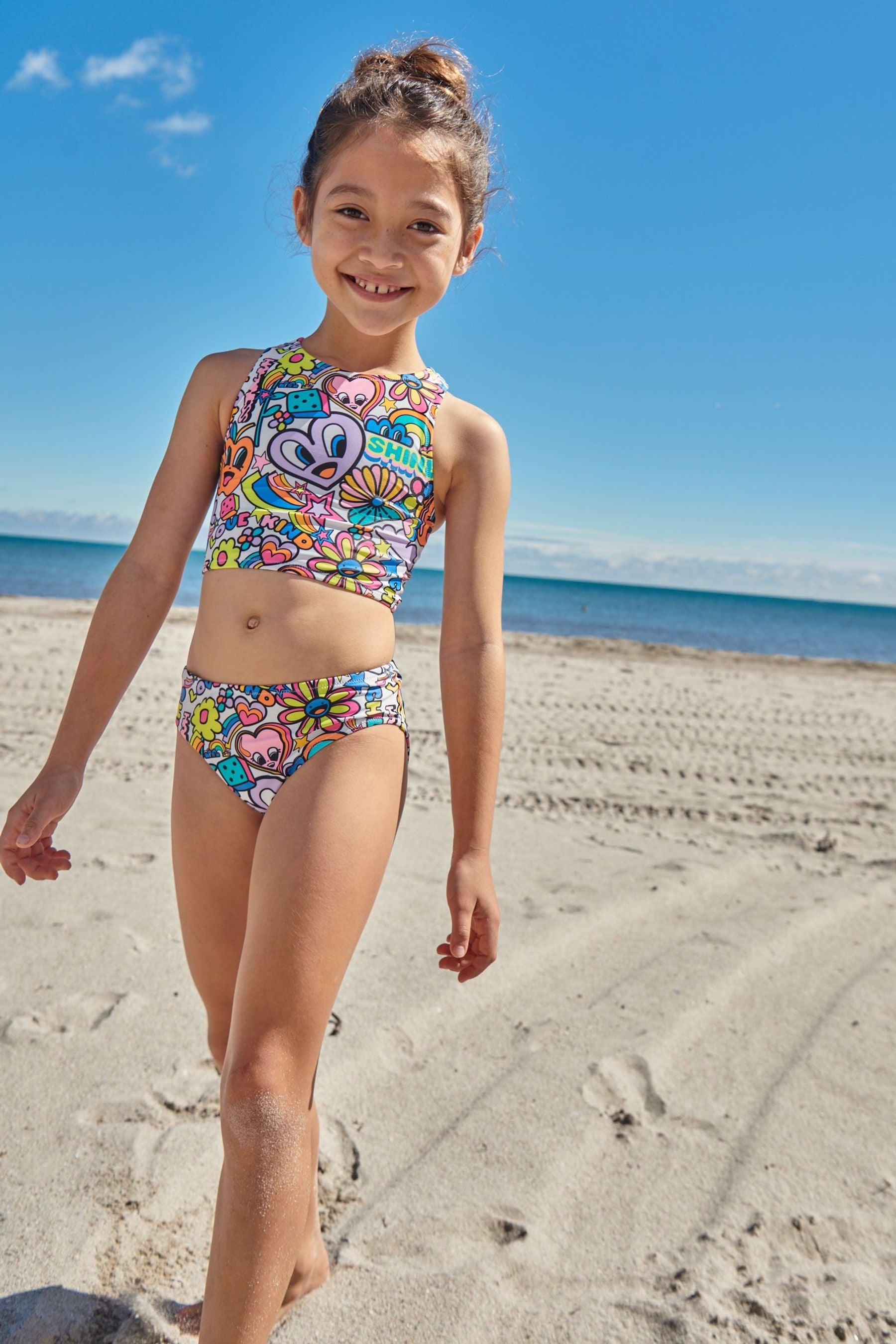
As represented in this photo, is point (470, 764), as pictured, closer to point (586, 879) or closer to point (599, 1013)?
point (599, 1013)

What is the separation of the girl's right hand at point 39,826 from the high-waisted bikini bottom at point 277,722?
25cm

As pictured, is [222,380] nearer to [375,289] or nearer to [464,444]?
[375,289]

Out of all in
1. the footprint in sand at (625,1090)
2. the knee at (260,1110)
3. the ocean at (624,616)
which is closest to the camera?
the knee at (260,1110)

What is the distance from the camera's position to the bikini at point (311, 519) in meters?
1.69

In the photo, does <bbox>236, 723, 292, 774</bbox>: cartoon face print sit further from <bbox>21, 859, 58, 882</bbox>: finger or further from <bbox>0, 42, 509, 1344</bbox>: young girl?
<bbox>21, 859, 58, 882</bbox>: finger

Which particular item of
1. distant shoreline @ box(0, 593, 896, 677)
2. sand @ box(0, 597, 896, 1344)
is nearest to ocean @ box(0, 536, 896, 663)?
distant shoreline @ box(0, 593, 896, 677)

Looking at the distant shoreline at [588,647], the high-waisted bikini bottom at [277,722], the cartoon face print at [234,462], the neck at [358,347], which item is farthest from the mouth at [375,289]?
the distant shoreline at [588,647]

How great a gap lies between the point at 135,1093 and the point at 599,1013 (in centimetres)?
141

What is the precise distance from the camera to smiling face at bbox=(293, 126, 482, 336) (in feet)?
5.73

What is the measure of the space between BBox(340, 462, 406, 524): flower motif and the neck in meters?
0.24

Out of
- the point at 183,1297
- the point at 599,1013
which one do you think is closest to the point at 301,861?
the point at 183,1297

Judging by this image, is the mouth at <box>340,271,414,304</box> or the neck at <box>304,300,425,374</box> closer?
the mouth at <box>340,271,414,304</box>

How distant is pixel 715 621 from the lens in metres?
37.0

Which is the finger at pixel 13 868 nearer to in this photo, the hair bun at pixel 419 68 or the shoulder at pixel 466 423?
the shoulder at pixel 466 423
